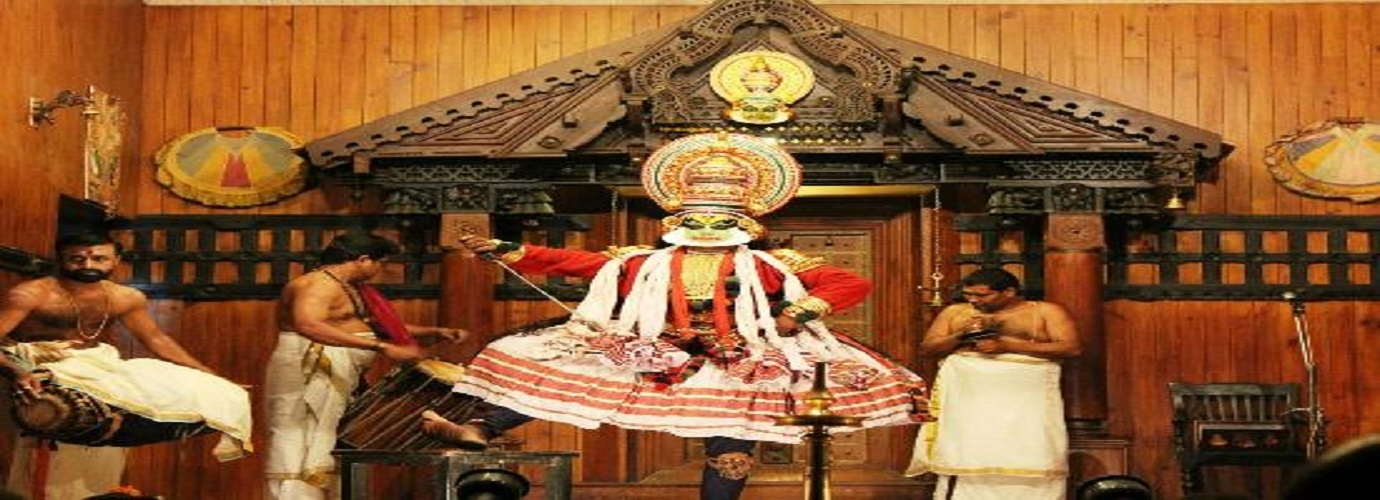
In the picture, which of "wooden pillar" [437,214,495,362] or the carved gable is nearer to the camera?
the carved gable

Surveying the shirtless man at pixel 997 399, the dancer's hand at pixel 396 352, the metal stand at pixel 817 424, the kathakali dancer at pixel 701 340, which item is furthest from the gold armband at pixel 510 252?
the metal stand at pixel 817 424

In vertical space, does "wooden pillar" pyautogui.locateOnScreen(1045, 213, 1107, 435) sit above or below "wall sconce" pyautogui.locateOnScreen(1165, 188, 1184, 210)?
below

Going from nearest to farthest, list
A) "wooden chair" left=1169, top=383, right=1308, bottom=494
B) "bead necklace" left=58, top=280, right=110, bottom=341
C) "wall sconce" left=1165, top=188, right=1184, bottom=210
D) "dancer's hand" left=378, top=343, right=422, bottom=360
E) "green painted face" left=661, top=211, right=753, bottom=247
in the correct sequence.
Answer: "green painted face" left=661, top=211, right=753, bottom=247 < "bead necklace" left=58, top=280, right=110, bottom=341 < "dancer's hand" left=378, top=343, right=422, bottom=360 < "wooden chair" left=1169, top=383, right=1308, bottom=494 < "wall sconce" left=1165, top=188, right=1184, bottom=210

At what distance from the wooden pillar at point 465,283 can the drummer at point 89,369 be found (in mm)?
1869

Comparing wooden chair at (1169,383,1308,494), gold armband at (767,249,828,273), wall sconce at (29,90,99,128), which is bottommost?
wooden chair at (1169,383,1308,494)

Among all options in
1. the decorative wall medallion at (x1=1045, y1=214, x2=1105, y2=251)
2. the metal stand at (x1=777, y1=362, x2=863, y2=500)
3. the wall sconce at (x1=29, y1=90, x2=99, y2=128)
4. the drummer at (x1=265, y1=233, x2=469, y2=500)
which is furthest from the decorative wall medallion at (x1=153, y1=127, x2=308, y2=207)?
the metal stand at (x1=777, y1=362, x2=863, y2=500)

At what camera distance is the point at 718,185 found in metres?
7.92

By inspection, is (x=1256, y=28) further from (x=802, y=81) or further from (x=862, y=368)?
(x=862, y=368)

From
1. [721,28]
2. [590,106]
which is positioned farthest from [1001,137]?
[590,106]

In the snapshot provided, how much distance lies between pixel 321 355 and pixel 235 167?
2325 millimetres

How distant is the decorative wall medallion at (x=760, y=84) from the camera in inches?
385

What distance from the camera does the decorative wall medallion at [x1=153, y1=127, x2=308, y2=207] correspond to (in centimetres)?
1077

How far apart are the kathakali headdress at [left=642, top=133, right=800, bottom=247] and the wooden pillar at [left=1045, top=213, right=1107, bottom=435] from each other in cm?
216

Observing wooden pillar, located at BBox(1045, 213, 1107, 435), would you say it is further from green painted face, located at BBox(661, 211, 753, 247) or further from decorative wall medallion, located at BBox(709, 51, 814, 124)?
green painted face, located at BBox(661, 211, 753, 247)
